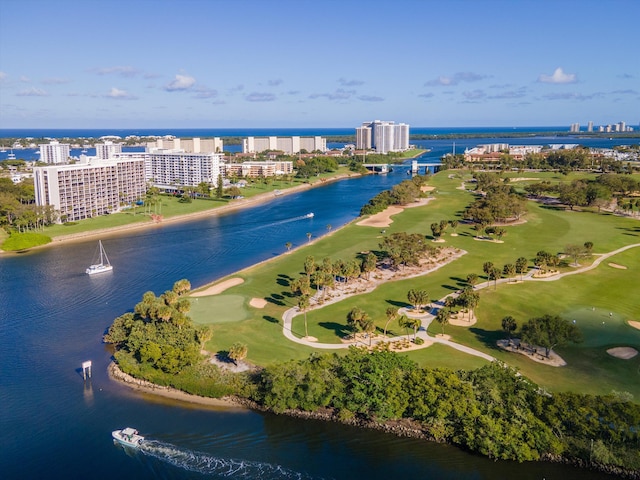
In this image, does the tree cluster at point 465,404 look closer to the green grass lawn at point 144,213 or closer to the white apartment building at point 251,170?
the green grass lawn at point 144,213

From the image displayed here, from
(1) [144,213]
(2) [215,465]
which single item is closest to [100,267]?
(1) [144,213]

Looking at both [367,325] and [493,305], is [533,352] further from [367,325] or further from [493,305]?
[367,325]

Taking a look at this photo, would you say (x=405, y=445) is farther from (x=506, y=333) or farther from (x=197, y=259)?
(x=197, y=259)

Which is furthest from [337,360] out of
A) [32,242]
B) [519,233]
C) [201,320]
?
[32,242]

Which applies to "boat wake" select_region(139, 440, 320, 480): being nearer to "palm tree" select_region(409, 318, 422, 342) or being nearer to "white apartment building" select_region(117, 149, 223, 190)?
"palm tree" select_region(409, 318, 422, 342)

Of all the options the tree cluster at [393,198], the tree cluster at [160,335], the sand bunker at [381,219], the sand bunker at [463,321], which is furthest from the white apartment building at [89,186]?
the sand bunker at [463,321]

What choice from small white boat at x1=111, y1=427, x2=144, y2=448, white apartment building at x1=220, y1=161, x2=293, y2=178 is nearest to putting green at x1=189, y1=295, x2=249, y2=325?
small white boat at x1=111, y1=427, x2=144, y2=448
